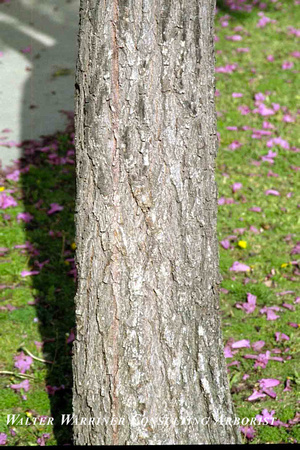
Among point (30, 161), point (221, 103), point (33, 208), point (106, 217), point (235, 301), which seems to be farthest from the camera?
point (221, 103)

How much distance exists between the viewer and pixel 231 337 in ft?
11.8

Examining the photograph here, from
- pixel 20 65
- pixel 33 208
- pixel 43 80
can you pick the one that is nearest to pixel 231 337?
pixel 33 208

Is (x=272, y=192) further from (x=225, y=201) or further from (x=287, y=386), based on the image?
(x=287, y=386)

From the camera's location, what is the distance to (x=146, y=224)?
227cm

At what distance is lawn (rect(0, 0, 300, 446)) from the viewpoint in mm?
3143

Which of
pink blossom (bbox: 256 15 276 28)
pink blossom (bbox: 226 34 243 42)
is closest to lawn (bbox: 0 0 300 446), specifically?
pink blossom (bbox: 226 34 243 42)

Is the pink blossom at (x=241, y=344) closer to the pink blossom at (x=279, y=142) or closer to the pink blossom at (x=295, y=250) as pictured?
the pink blossom at (x=295, y=250)

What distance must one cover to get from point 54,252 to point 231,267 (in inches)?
49.6

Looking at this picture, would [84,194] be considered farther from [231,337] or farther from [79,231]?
[231,337]

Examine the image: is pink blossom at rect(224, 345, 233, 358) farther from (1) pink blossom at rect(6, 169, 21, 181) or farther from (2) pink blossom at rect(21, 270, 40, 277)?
(1) pink blossom at rect(6, 169, 21, 181)

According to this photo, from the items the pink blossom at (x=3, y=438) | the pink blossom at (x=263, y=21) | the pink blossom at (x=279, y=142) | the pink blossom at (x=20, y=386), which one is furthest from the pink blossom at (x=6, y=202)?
the pink blossom at (x=263, y=21)

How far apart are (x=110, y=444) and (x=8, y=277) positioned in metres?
2.05

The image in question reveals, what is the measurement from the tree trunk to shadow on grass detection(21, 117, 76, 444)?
79 centimetres

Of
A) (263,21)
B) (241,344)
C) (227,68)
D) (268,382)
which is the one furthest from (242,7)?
(268,382)
